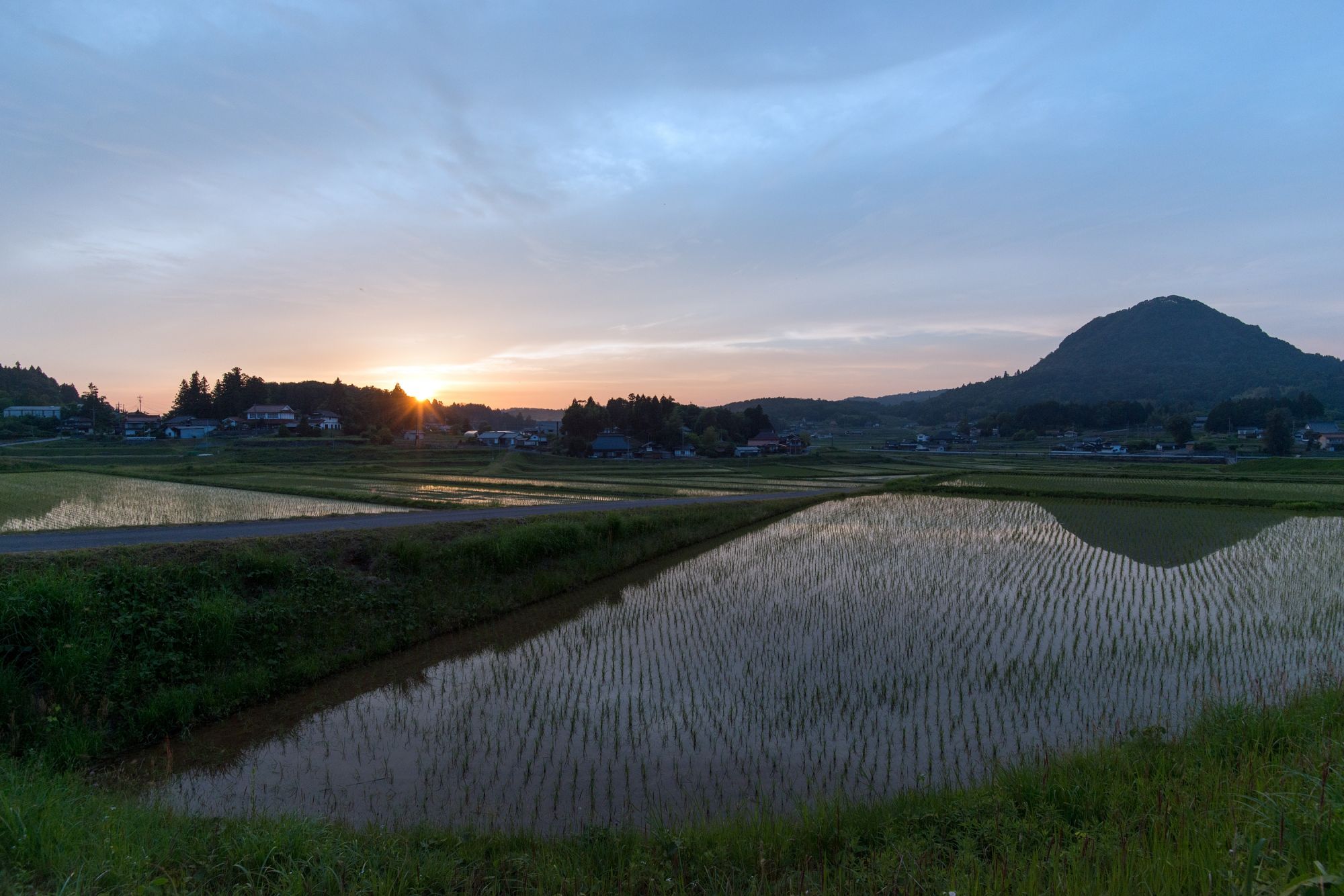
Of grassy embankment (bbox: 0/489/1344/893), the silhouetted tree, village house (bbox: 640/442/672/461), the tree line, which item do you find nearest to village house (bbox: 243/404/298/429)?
the tree line

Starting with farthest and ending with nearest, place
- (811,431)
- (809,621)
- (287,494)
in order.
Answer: (811,431), (287,494), (809,621)

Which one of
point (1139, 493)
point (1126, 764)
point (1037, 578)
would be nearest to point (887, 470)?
point (1139, 493)

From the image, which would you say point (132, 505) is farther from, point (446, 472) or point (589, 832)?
point (589, 832)

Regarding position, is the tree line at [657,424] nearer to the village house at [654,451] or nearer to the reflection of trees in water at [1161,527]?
the village house at [654,451]

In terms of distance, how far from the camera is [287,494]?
24.2 m

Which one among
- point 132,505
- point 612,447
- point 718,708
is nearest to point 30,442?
point 612,447

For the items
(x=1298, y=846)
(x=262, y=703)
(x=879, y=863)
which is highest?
(x=1298, y=846)

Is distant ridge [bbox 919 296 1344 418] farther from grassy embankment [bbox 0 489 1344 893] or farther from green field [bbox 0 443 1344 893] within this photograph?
grassy embankment [bbox 0 489 1344 893]

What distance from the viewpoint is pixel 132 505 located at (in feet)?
64.7

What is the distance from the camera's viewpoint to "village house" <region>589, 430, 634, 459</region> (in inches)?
2641

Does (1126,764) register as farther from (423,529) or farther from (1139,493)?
(1139,493)

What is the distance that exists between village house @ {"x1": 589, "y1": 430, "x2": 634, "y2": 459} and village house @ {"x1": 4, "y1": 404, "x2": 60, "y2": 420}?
60.3 m

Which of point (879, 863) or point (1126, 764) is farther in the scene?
point (1126, 764)

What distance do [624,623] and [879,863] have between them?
7.63 meters
